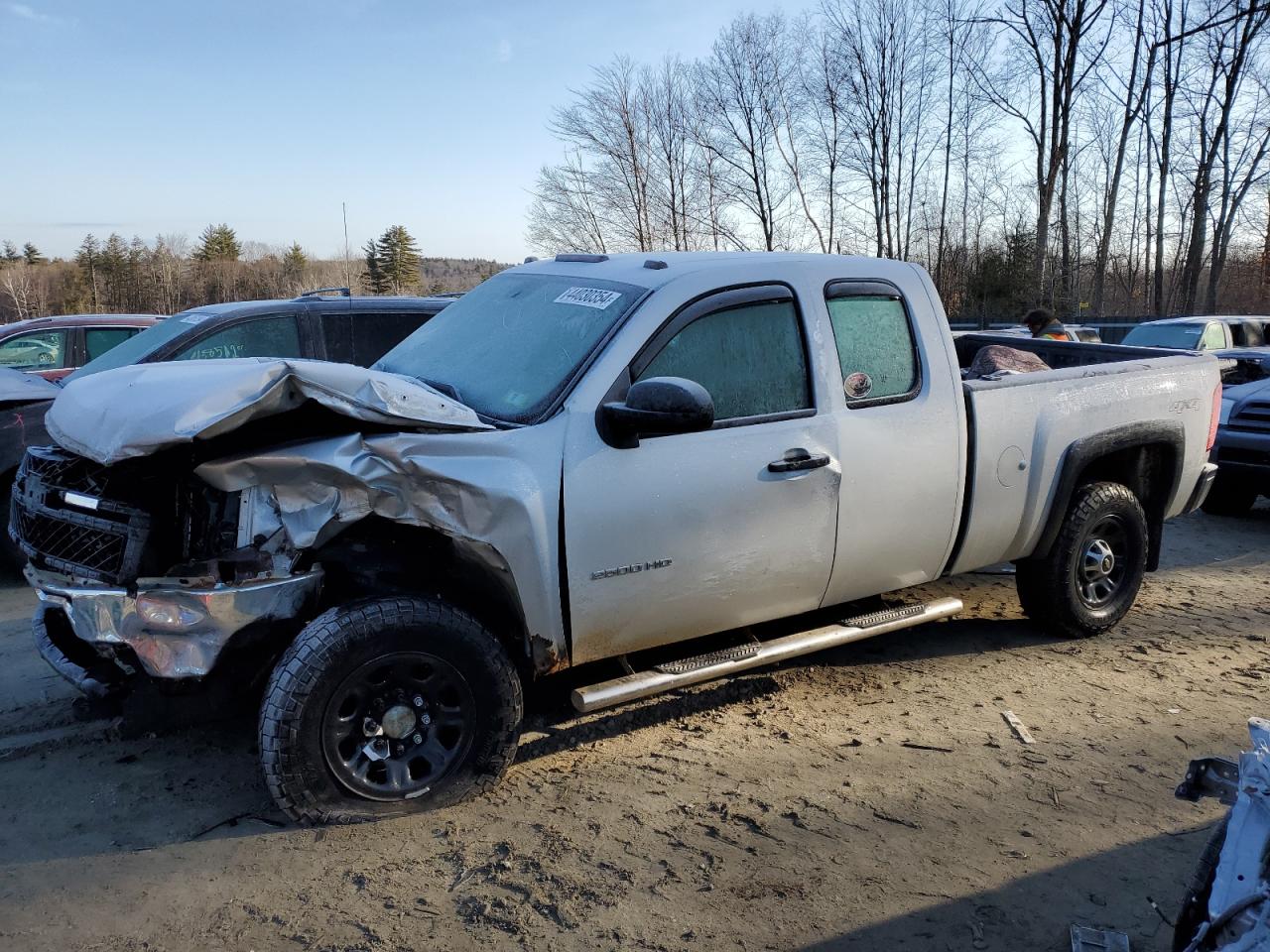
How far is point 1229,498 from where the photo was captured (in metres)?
8.88

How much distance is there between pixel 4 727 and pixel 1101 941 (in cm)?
410

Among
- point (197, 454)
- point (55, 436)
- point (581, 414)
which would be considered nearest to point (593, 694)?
point (581, 414)

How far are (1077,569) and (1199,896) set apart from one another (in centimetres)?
321

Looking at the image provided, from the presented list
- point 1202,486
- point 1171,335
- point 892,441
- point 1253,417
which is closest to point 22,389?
point 892,441

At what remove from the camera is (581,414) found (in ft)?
11.5

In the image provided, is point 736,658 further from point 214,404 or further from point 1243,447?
point 1243,447

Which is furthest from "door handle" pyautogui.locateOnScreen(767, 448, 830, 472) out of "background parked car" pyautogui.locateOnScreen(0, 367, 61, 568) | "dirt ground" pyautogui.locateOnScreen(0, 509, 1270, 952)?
"background parked car" pyautogui.locateOnScreen(0, 367, 61, 568)

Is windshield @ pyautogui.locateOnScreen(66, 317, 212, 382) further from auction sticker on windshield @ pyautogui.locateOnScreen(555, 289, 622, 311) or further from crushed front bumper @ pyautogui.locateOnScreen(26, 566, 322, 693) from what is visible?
crushed front bumper @ pyautogui.locateOnScreen(26, 566, 322, 693)

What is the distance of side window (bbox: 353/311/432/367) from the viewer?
23.7ft

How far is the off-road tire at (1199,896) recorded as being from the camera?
208 centimetres

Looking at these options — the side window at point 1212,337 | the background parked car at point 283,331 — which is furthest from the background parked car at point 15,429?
the side window at point 1212,337

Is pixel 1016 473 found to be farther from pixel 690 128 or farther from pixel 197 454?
pixel 690 128

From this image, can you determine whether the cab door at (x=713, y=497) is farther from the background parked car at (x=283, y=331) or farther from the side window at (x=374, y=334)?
the side window at (x=374, y=334)

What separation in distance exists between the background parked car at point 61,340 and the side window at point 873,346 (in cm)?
729
